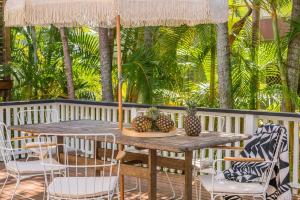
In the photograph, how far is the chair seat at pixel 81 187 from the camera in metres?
3.85

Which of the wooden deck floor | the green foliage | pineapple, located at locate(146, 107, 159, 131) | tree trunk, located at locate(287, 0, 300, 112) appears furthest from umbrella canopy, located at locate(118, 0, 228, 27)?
tree trunk, located at locate(287, 0, 300, 112)

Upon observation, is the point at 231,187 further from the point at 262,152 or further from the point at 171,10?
the point at 171,10

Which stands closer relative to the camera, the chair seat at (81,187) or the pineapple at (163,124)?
the chair seat at (81,187)

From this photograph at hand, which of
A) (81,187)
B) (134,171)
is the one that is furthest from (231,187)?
(81,187)

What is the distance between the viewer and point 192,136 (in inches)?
183

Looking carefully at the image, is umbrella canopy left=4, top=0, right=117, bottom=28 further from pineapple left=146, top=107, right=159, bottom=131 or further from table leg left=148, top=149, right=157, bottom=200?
table leg left=148, top=149, right=157, bottom=200

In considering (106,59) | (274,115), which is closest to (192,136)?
(274,115)

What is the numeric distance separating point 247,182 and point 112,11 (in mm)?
1876

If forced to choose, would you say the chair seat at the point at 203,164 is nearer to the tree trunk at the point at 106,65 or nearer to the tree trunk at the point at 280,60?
the tree trunk at the point at 280,60

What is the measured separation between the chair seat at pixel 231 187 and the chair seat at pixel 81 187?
78cm

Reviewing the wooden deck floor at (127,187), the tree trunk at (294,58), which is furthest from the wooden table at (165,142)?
the tree trunk at (294,58)

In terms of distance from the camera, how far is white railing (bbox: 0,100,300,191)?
18.3ft

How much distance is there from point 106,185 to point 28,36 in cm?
758

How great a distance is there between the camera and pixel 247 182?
4512mm
